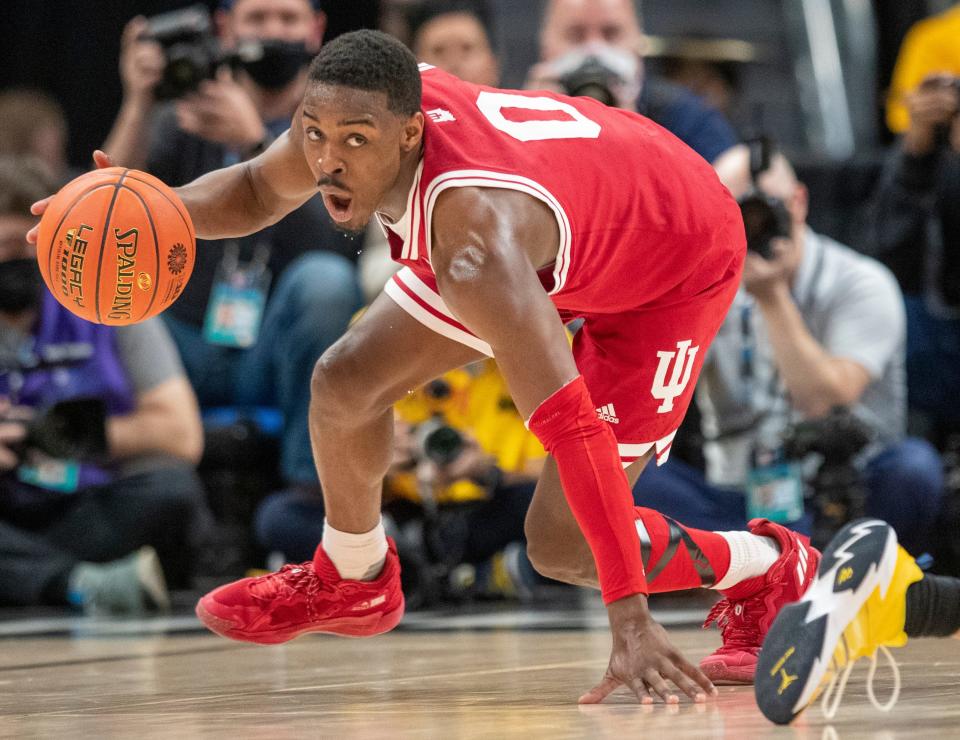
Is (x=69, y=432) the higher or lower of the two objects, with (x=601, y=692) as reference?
lower

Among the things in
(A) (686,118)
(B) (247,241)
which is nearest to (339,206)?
(A) (686,118)

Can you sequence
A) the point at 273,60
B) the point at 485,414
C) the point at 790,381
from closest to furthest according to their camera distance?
the point at 790,381, the point at 485,414, the point at 273,60

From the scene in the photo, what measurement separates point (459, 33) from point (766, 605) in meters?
3.28

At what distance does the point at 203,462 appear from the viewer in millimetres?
5789

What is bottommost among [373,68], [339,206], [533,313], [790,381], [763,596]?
[790,381]

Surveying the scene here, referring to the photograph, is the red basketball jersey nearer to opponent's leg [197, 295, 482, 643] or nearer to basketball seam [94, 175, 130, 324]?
opponent's leg [197, 295, 482, 643]

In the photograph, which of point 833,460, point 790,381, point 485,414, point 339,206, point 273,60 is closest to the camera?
point 339,206

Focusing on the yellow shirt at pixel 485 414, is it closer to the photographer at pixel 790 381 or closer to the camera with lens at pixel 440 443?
the camera with lens at pixel 440 443

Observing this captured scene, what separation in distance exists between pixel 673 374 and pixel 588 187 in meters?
0.48

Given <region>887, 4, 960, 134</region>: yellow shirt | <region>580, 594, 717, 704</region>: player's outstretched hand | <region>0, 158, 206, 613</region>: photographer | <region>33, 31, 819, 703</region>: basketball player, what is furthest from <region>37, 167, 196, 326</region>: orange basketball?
<region>887, 4, 960, 134</region>: yellow shirt

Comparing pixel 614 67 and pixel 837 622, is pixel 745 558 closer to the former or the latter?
pixel 837 622

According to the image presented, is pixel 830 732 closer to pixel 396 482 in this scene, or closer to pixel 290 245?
pixel 396 482

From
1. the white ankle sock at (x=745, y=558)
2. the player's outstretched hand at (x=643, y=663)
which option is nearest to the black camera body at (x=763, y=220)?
the white ankle sock at (x=745, y=558)

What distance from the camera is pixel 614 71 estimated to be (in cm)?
521
